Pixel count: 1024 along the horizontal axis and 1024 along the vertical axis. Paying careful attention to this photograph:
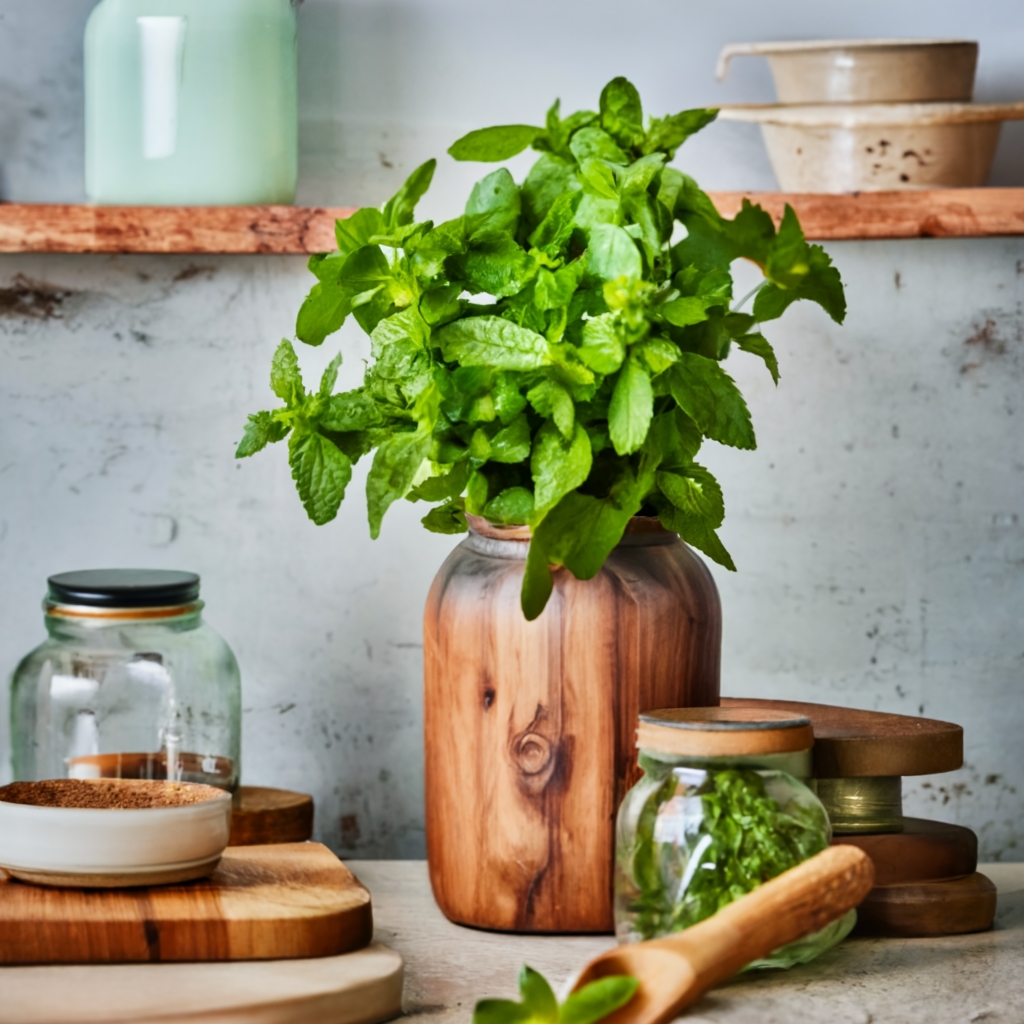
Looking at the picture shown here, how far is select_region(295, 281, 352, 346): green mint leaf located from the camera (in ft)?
2.84

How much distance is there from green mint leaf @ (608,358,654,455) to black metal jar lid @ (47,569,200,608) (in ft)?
1.25

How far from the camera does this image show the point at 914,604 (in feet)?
3.92

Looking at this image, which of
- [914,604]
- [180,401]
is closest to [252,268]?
[180,401]

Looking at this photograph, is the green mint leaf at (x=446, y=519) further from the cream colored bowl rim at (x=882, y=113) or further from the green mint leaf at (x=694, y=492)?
the cream colored bowl rim at (x=882, y=113)

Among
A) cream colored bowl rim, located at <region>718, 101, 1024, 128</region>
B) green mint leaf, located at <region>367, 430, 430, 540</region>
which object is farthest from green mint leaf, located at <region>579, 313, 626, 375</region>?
cream colored bowl rim, located at <region>718, 101, 1024, 128</region>

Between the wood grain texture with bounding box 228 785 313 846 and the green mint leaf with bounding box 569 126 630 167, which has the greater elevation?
the green mint leaf with bounding box 569 126 630 167

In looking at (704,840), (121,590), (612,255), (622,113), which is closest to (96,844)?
(121,590)

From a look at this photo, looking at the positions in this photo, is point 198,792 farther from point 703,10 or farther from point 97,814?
point 703,10

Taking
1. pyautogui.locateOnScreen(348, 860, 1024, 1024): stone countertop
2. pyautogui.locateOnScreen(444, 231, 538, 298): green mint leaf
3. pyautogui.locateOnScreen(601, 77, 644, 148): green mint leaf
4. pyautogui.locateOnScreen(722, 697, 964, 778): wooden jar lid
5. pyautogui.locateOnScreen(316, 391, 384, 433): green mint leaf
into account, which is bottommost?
pyautogui.locateOnScreen(348, 860, 1024, 1024): stone countertop

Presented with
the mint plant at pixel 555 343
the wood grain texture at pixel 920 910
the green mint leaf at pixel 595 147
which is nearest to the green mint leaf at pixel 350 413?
the mint plant at pixel 555 343

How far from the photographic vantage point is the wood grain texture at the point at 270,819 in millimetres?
1012

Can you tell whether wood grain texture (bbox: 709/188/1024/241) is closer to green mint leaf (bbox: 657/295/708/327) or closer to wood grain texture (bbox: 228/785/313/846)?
green mint leaf (bbox: 657/295/708/327)

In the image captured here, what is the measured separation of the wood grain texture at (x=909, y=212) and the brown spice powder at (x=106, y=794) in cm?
63

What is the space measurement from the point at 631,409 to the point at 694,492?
89mm
